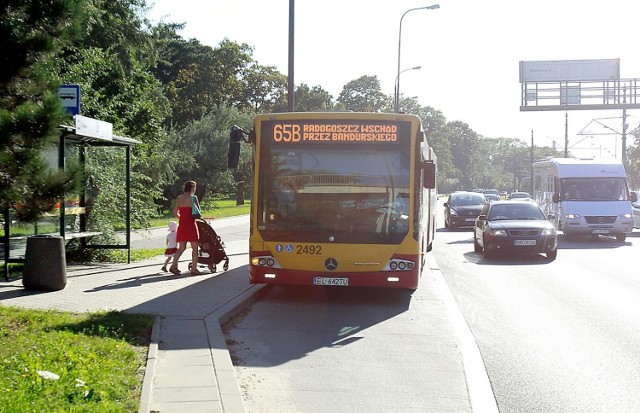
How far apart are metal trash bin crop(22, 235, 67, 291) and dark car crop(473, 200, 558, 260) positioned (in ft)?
37.8

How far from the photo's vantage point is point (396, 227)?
1129 cm

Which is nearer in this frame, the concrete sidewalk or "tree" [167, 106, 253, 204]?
the concrete sidewalk

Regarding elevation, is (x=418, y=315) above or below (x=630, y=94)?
below

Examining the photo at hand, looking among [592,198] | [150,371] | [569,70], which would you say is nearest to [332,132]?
[150,371]

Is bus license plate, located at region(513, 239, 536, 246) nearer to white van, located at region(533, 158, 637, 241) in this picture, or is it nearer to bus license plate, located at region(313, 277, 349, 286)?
white van, located at region(533, 158, 637, 241)

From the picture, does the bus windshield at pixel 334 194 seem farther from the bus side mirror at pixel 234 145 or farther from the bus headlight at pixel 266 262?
the bus side mirror at pixel 234 145

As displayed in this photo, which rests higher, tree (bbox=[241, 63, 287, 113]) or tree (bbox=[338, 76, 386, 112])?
tree (bbox=[338, 76, 386, 112])

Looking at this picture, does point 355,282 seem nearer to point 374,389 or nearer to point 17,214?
point 374,389

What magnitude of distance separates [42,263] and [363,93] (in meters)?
104

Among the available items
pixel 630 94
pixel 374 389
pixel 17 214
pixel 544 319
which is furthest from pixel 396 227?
pixel 630 94

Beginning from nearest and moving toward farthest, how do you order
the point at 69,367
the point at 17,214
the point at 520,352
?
the point at 69,367, the point at 17,214, the point at 520,352

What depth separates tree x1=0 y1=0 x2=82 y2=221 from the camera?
6418 millimetres

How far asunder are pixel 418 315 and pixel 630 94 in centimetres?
3012

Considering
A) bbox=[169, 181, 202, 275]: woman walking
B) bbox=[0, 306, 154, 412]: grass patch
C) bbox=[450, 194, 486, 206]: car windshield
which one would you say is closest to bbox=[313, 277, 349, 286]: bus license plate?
bbox=[0, 306, 154, 412]: grass patch
